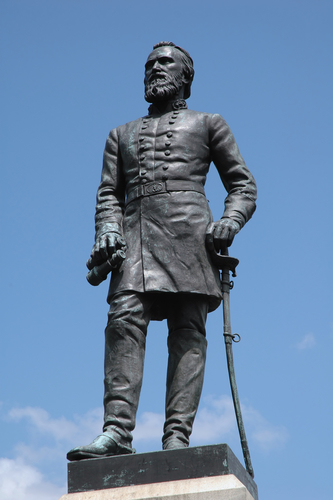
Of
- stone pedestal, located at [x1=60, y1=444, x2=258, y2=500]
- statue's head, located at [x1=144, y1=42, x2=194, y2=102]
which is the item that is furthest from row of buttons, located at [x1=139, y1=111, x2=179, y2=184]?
stone pedestal, located at [x1=60, y1=444, x2=258, y2=500]

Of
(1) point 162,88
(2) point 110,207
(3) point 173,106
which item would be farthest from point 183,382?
(1) point 162,88

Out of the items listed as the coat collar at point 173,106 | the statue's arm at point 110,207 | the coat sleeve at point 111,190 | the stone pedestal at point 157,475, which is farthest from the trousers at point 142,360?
the coat collar at point 173,106

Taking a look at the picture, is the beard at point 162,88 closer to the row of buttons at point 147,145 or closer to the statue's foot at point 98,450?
the row of buttons at point 147,145

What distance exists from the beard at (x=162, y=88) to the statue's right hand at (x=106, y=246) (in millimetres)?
1477

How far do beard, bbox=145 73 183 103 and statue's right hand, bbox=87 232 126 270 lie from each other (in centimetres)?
148

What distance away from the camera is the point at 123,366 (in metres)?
6.91

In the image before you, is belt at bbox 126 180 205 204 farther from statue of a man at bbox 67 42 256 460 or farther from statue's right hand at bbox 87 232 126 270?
statue's right hand at bbox 87 232 126 270

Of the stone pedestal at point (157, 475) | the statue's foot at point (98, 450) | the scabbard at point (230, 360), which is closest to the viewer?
the stone pedestal at point (157, 475)

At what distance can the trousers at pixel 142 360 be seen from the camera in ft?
22.2

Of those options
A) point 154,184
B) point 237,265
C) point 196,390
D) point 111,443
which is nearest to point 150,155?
point 154,184

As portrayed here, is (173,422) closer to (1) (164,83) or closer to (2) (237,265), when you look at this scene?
(2) (237,265)

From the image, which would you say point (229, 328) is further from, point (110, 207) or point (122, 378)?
point (110, 207)

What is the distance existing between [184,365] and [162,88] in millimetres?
2659

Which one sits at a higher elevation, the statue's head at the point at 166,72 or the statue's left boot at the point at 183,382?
the statue's head at the point at 166,72
